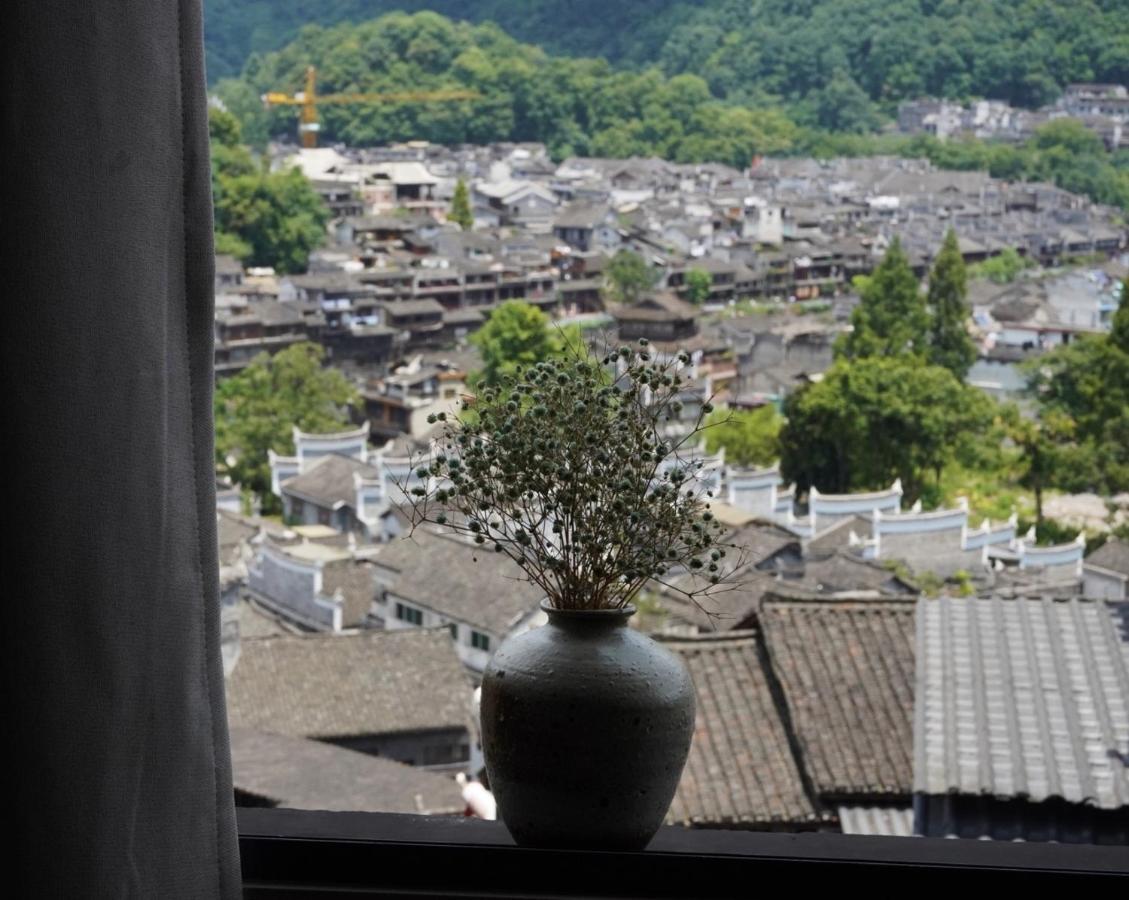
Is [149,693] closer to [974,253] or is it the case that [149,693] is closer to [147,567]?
[147,567]

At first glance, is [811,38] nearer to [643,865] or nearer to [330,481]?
[330,481]

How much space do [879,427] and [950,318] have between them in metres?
1.98

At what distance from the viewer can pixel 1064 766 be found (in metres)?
1.88

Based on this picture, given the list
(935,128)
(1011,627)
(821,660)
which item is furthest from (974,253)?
(1011,627)

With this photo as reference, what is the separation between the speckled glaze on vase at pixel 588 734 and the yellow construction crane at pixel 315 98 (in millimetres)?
24074

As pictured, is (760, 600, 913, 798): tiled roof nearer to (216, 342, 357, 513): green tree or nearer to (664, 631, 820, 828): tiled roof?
(664, 631, 820, 828): tiled roof

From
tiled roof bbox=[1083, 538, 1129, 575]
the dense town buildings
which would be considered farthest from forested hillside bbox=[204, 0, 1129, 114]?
tiled roof bbox=[1083, 538, 1129, 575]

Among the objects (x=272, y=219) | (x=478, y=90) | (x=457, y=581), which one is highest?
(x=478, y=90)

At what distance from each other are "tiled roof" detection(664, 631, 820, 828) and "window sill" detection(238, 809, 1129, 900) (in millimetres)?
2347

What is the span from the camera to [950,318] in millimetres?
13719

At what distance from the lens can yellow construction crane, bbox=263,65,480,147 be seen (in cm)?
2412

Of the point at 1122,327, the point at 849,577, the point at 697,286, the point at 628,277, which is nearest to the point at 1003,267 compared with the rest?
the point at 697,286

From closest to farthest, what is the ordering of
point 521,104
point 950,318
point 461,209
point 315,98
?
point 950,318 → point 461,209 → point 315,98 → point 521,104

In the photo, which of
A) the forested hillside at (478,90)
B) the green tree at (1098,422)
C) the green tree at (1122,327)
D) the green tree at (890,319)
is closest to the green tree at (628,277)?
the green tree at (890,319)
